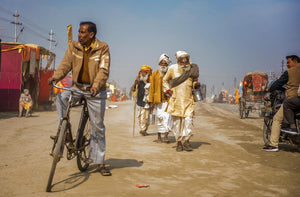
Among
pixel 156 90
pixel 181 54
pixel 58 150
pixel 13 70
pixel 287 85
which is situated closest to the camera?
pixel 58 150

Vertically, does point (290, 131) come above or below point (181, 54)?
below

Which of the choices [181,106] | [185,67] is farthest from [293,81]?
[181,106]

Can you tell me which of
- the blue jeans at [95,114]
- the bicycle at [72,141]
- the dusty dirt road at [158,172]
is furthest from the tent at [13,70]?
the blue jeans at [95,114]

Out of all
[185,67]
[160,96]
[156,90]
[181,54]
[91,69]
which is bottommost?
[160,96]

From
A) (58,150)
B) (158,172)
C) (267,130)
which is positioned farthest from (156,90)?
(58,150)

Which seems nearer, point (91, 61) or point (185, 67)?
point (91, 61)

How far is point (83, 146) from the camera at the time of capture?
4383 mm

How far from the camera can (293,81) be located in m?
6.64

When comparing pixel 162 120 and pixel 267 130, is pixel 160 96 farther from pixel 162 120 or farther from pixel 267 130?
pixel 267 130

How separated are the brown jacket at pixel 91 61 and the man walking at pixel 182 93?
9.83 ft

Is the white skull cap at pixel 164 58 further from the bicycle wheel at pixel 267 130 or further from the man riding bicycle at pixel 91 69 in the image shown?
the man riding bicycle at pixel 91 69

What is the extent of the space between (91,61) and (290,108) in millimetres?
4432

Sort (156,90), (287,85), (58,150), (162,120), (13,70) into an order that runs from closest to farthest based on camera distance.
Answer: (58,150)
(287,85)
(162,120)
(156,90)
(13,70)

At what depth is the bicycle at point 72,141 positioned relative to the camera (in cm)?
361
